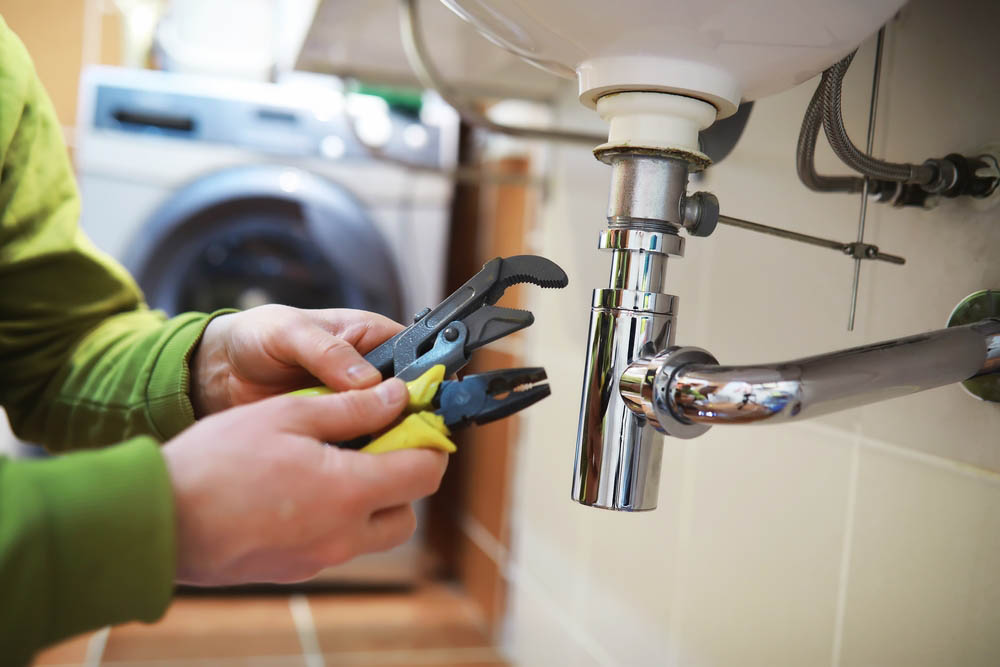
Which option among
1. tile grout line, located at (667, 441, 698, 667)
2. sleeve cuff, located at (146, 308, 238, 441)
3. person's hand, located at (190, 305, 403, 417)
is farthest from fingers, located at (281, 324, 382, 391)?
tile grout line, located at (667, 441, 698, 667)

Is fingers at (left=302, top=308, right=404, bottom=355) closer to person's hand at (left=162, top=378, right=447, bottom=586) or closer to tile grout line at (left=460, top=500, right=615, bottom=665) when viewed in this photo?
person's hand at (left=162, top=378, right=447, bottom=586)

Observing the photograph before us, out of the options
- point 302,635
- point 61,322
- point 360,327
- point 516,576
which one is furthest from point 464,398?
point 302,635

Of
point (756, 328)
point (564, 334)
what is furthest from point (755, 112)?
point (564, 334)

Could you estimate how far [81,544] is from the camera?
29cm

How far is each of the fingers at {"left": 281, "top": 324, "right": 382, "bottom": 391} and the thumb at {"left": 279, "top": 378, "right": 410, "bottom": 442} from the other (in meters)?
0.03

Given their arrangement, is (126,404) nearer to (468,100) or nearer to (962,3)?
(962,3)

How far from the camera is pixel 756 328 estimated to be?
617 mm

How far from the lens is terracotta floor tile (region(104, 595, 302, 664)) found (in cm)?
108

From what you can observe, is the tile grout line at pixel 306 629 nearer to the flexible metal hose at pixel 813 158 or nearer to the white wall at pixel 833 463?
the white wall at pixel 833 463

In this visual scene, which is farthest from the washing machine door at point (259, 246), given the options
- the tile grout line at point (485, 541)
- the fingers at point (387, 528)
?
the fingers at point (387, 528)

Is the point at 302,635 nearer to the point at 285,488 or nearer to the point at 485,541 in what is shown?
the point at 485,541

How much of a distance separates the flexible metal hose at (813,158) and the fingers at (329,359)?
0.84 ft

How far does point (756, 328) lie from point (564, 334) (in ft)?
1.27

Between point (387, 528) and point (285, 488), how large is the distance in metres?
0.06
